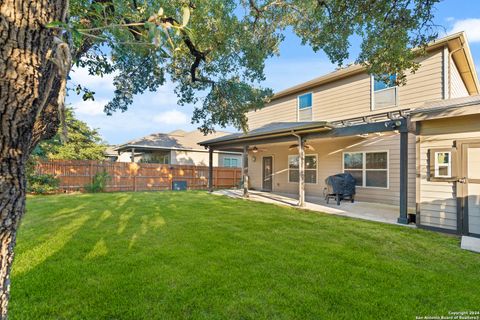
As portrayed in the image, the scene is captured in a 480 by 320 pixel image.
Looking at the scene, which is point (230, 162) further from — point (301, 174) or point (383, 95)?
point (383, 95)

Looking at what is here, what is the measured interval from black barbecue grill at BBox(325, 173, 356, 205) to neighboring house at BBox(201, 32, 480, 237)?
64cm

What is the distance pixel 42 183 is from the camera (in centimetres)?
1142

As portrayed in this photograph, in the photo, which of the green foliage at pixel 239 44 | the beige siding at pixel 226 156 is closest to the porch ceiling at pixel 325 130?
the green foliage at pixel 239 44

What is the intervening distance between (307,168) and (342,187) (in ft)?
9.36

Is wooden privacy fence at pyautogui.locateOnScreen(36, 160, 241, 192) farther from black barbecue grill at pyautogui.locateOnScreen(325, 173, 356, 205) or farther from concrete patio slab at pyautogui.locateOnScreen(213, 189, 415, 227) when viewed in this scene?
black barbecue grill at pyautogui.locateOnScreen(325, 173, 356, 205)

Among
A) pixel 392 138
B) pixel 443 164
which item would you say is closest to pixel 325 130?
pixel 392 138

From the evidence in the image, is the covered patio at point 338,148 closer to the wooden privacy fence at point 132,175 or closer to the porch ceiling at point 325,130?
the porch ceiling at point 325,130

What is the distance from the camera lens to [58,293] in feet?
9.04

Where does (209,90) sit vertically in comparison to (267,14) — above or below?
below

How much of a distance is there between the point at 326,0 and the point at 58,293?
688 cm

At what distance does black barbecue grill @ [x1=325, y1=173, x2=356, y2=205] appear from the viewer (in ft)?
30.1

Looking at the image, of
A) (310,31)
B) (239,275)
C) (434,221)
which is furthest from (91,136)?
(434,221)

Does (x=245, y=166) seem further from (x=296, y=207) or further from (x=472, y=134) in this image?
(x=472, y=134)

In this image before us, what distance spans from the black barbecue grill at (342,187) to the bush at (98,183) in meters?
11.5
